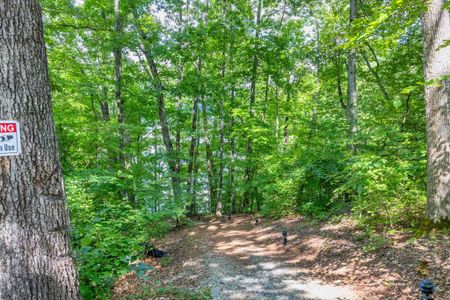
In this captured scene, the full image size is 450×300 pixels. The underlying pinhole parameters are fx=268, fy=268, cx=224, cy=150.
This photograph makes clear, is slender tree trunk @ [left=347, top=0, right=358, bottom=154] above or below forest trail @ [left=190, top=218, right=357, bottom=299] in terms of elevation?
above

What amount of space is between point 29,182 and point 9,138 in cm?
37

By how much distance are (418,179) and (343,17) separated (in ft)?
29.8

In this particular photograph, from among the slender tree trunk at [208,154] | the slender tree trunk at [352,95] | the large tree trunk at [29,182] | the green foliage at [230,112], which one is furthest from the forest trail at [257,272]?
the slender tree trunk at [208,154]

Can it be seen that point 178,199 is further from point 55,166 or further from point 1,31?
point 1,31

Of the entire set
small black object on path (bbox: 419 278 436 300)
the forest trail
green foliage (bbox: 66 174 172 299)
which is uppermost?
green foliage (bbox: 66 174 172 299)

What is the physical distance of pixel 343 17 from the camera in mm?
12906

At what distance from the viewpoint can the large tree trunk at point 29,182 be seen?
80.4 inches

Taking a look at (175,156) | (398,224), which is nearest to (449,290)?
(398,224)

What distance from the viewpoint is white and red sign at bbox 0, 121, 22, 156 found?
2.03 m

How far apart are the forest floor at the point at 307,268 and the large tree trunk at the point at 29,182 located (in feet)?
11.5

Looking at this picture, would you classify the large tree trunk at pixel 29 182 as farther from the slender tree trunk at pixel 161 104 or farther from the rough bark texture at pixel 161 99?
the slender tree trunk at pixel 161 104

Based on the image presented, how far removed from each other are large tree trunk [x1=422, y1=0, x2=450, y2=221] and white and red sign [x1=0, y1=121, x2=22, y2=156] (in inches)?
272

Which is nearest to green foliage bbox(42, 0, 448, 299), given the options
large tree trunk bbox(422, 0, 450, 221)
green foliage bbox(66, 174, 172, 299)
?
green foliage bbox(66, 174, 172, 299)

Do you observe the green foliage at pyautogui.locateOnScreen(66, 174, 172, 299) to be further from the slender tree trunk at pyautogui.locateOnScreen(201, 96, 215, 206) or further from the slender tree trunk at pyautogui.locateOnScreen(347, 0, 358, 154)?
the slender tree trunk at pyautogui.locateOnScreen(201, 96, 215, 206)
